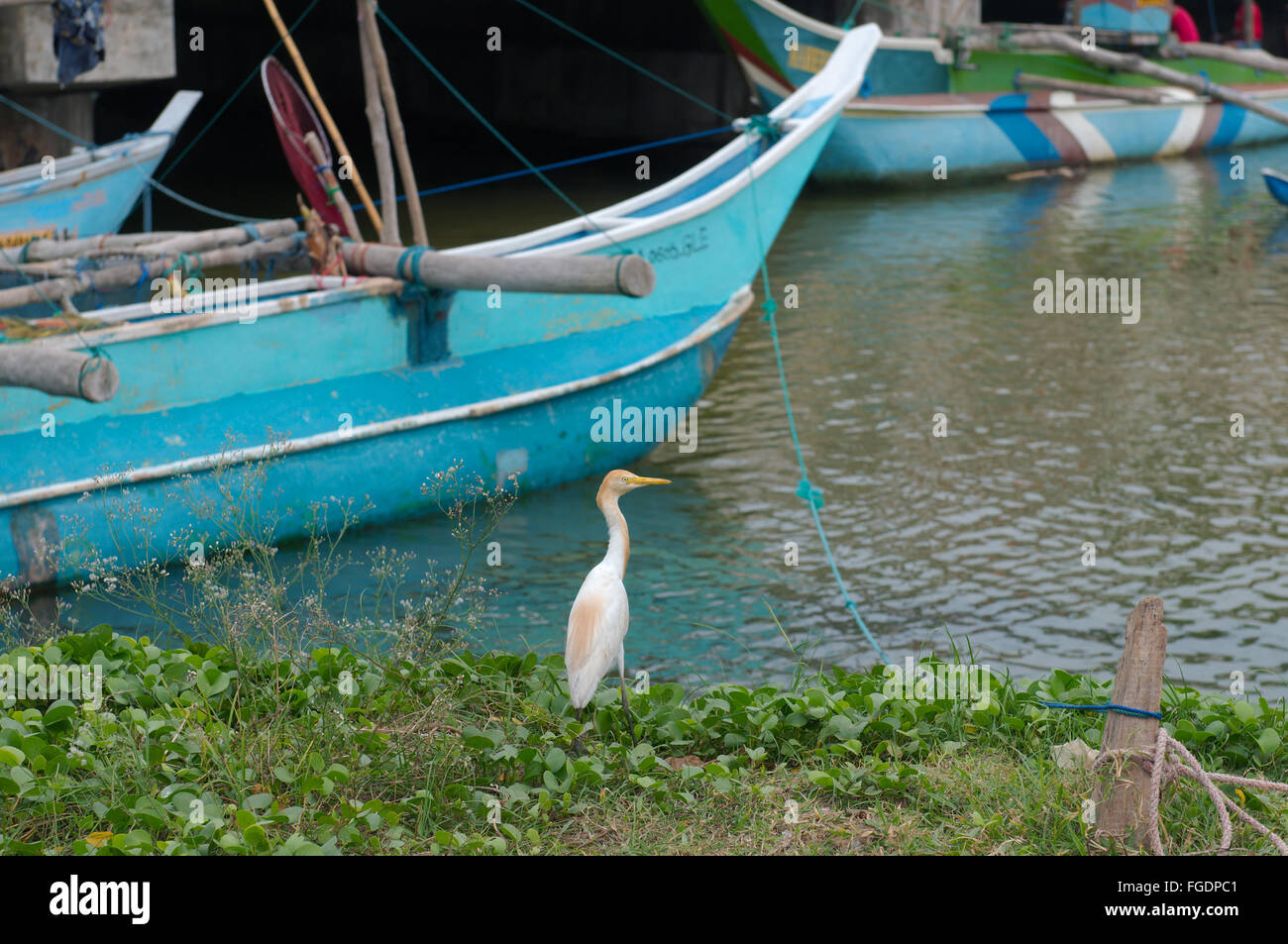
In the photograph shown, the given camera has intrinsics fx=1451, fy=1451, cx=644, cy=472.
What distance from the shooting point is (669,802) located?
14.2 feet

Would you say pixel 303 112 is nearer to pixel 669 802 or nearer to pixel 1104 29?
pixel 669 802

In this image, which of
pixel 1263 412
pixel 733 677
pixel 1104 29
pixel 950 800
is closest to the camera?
pixel 950 800

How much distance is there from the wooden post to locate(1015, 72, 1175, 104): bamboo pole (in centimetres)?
1847

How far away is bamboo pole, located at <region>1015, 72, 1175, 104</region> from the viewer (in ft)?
68.7

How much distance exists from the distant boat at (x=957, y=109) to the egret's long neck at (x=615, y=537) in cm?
1512

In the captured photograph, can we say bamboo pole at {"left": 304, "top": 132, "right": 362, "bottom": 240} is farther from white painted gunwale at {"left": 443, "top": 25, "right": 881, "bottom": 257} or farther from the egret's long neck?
the egret's long neck

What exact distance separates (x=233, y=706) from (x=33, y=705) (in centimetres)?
90

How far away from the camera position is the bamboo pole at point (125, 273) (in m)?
7.75

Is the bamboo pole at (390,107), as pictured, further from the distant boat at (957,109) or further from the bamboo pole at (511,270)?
the distant boat at (957,109)

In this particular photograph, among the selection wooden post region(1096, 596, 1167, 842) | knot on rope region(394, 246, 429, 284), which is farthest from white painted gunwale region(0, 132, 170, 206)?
wooden post region(1096, 596, 1167, 842)

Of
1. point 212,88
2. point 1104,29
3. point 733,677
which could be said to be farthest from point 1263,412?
point 212,88
